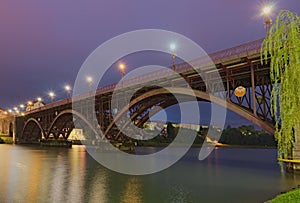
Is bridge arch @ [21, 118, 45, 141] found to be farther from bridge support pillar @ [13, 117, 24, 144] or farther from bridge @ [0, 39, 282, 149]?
bridge @ [0, 39, 282, 149]

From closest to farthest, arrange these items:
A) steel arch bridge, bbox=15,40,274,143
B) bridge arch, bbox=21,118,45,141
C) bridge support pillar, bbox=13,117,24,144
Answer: steel arch bridge, bbox=15,40,274,143 → bridge arch, bbox=21,118,45,141 → bridge support pillar, bbox=13,117,24,144

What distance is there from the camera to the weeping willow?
10.1 metres

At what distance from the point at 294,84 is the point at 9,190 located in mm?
16413

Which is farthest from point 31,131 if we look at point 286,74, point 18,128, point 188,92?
point 286,74

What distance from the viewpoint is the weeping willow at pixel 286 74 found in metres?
10.1

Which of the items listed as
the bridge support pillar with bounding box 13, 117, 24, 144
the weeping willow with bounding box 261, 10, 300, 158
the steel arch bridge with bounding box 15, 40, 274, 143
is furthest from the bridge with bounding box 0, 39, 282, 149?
the bridge support pillar with bounding box 13, 117, 24, 144

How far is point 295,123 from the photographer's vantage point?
33.3 ft

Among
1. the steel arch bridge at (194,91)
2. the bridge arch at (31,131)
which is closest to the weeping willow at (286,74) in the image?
the steel arch bridge at (194,91)

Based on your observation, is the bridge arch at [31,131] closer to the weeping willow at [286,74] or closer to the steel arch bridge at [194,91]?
the steel arch bridge at [194,91]

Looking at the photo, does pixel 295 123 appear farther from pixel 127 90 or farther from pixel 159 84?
pixel 127 90

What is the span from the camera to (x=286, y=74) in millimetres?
10523

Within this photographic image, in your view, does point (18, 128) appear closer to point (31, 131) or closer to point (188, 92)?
point (31, 131)

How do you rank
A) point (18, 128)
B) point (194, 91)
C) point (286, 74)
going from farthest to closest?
point (18, 128) → point (194, 91) → point (286, 74)

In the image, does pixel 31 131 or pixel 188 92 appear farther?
pixel 31 131
